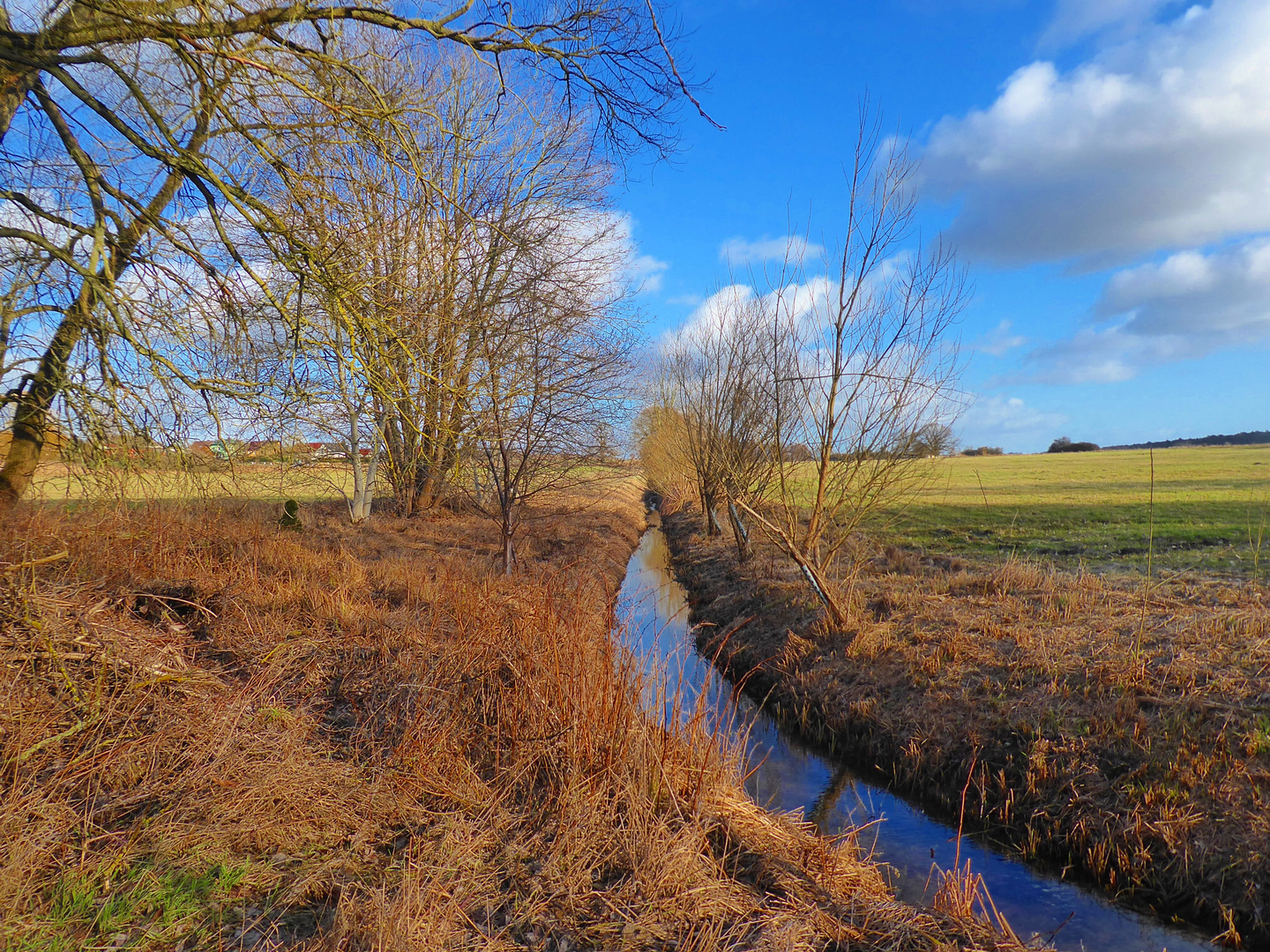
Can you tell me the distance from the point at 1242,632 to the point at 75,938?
875 centimetres

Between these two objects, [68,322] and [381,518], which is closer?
[68,322]

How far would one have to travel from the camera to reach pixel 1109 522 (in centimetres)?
1527

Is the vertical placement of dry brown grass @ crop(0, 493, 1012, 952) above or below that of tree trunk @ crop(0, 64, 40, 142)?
below

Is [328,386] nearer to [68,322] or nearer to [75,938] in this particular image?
[68,322]

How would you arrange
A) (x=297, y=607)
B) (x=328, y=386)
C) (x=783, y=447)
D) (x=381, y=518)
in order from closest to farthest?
1. (x=297, y=607)
2. (x=328, y=386)
3. (x=783, y=447)
4. (x=381, y=518)

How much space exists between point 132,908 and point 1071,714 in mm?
6372

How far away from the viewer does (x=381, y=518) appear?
15.2 meters

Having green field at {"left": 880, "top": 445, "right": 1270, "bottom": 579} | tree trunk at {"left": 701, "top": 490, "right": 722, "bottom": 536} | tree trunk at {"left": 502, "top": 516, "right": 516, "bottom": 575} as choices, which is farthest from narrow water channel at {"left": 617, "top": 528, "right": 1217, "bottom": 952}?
tree trunk at {"left": 701, "top": 490, "right": 722, "bottom": 536}

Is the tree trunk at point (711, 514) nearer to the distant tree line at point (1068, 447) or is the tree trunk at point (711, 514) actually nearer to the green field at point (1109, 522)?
the green field at point (1109, 522)

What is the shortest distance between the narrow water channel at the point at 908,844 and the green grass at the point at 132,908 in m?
2.37

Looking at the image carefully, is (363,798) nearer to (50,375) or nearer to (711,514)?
(50,375)

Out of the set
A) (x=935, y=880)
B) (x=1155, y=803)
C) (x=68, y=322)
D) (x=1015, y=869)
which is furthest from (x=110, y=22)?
(x=1155, y=803)

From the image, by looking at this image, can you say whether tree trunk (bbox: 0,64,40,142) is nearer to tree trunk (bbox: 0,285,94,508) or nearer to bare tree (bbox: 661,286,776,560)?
tree trunk (bbox: 0,285,94,508)

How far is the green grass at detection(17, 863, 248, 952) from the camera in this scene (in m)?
2.68
